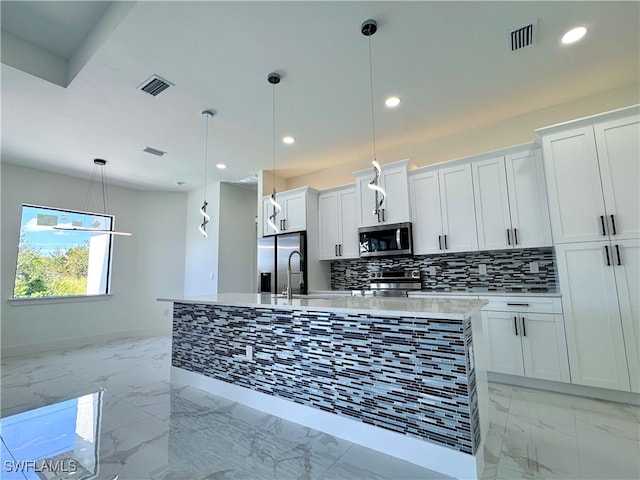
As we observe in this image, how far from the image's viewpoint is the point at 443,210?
3701 mm

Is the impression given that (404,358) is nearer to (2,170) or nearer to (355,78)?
(355,78)

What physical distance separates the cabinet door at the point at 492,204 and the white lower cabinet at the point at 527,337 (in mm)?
701

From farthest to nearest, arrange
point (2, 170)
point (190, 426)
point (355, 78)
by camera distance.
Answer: point (2, 170) < point (355, 78) < point (190, 426)

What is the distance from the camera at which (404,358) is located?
179 cm

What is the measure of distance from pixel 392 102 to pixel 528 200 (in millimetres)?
1841

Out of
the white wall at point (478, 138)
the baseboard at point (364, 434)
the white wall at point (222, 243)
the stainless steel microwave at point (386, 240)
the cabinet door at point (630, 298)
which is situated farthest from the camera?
the white wall at point (222, 243)

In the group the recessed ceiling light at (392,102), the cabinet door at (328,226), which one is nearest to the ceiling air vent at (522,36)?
the recessed ceiling light at (392,102)

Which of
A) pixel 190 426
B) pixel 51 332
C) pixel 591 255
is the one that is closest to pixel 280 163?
pixel 190 426

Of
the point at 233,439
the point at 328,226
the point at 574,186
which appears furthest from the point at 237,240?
the point at 574,186

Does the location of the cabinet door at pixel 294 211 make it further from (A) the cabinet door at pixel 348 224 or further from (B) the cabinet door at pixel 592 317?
(B) the cabinet door at pixel 592 317

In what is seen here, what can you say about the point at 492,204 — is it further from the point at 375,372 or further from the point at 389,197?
the point at 375,372

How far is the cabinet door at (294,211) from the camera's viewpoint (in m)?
4.65

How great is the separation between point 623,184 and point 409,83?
2111 mm

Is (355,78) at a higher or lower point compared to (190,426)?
higher
